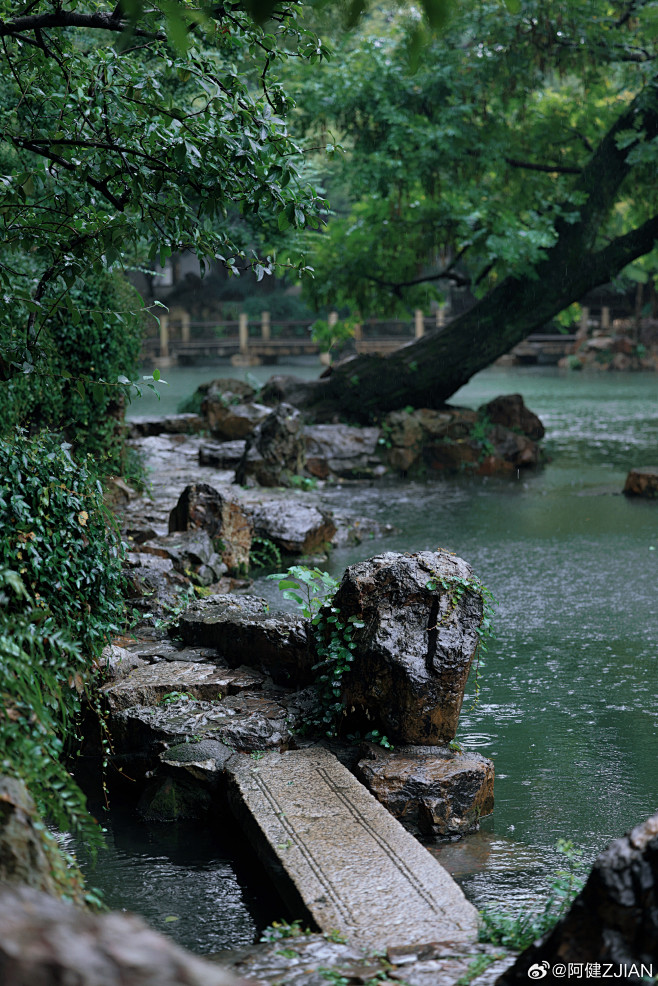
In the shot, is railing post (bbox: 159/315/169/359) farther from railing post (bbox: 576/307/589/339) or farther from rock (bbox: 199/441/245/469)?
rock (bbox: 199/441/245/469)

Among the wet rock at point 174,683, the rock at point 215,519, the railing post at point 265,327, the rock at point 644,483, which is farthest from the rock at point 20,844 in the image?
the railing post at point 265,327

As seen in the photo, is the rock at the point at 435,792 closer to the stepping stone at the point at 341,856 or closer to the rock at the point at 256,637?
the stepping stone at the point at 341,856

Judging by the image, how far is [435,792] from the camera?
446cm

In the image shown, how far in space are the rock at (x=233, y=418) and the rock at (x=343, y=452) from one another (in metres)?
0.98

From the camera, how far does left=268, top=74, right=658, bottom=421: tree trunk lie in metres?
14.6

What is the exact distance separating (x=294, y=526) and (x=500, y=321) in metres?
7.04

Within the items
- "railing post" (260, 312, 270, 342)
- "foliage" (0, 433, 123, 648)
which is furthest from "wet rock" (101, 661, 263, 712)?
"railing post" (260, 312, 270, 342)

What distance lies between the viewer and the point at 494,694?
6098 millimetres

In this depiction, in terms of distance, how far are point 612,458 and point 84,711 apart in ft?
37.7

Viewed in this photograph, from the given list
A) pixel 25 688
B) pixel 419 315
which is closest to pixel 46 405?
pixel 25 688

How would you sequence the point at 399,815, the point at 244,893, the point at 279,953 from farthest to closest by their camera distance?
the point at 399,815 < the point at 244,893 < the point at 279,953

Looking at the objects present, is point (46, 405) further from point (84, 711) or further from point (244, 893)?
point (244, 893)

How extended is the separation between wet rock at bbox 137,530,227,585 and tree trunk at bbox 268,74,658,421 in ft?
25.3

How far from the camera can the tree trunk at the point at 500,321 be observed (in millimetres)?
14633
